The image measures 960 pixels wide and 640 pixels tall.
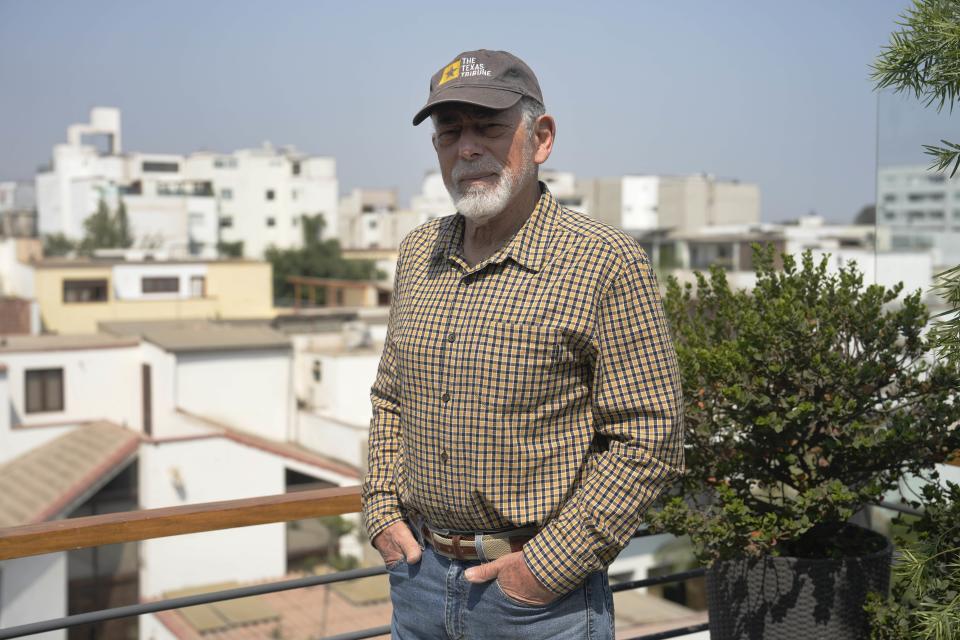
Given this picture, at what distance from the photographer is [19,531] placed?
252 centimetres

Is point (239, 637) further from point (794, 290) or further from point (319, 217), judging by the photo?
point (319, 217)

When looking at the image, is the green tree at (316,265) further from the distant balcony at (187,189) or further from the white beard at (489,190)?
the white beard at (489,190)

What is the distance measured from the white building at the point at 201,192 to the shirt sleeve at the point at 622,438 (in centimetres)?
6312

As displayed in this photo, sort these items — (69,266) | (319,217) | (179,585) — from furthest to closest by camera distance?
(319,217) < (69,266) < (179,585)

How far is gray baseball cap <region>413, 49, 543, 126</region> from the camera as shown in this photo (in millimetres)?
1928

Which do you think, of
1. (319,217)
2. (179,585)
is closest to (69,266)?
(179,585)

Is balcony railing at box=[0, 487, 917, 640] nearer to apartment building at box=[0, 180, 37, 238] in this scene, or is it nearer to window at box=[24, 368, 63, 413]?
window at box=[24, 368, 63, 413]

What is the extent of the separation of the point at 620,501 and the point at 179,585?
22163 millimetres

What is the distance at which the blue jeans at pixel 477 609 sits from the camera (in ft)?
6.40

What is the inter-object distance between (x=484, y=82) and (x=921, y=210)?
3.60 metres

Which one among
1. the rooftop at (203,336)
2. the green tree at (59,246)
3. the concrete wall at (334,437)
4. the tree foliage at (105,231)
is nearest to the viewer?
the concrete wall at (334,437)

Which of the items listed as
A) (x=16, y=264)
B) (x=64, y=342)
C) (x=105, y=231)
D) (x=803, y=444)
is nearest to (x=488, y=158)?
(x=803, y=444)

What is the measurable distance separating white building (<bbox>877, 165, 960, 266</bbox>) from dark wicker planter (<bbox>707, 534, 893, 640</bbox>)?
6.22 ft

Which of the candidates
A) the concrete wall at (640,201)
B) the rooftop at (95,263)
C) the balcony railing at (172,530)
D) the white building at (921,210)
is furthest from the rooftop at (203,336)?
the concrete wall at (640,201)
